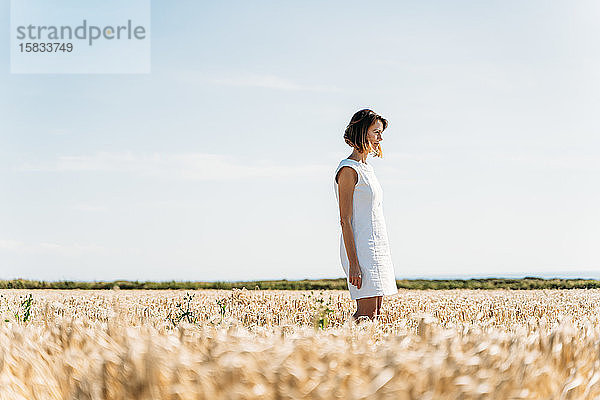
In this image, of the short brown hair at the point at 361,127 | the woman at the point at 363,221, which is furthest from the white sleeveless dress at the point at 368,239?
the short brown hair at the point at 361,127

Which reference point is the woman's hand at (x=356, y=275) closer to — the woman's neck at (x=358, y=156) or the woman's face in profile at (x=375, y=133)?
the woman's neck at (x=358, y=156)

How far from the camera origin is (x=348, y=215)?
5.57 metres

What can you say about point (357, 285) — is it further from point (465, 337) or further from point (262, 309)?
point (465, 337)

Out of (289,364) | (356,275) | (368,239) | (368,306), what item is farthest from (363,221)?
(289,364)

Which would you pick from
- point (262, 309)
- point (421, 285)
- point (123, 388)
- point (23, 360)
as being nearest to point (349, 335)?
point (123, 388)

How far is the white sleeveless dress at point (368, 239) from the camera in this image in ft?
18.4

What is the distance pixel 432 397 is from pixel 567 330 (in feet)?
3.66

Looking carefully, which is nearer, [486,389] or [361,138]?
[486,389]

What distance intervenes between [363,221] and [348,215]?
179 mm

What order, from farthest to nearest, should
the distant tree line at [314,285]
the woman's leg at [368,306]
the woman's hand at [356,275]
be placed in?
the distant tree line at [314,285], the woman's leg at [368,306], the woman's hand at [356,275]

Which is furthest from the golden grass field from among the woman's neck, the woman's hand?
the woman's neck

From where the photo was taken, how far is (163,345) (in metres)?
2.04

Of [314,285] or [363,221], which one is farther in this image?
[314,285]

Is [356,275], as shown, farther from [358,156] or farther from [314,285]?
[314,285]
